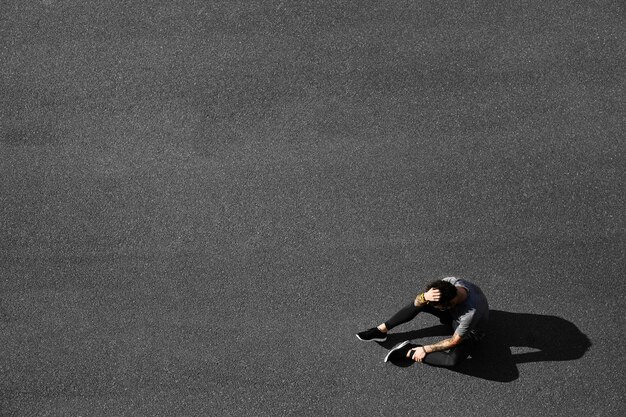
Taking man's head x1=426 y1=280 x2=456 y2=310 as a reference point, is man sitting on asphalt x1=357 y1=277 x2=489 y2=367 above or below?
below

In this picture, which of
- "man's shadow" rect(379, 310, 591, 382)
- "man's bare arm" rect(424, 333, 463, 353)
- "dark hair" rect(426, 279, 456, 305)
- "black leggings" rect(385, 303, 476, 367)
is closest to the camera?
"dark hair" rect(426, 279, 456, 305)

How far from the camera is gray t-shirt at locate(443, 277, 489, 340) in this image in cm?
601

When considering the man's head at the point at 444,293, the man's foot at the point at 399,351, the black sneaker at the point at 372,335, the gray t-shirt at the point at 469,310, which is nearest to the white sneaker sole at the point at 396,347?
the man's foot at the point at 399,351

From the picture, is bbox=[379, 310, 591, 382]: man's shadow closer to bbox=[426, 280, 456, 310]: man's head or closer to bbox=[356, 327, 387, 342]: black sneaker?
bbox=[356, 327, 387, 342]: black sneaker

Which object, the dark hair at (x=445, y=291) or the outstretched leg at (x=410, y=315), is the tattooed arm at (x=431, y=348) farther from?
the dark hair at (x=445, y=291)

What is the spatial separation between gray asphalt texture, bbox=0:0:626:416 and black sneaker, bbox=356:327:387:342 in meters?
0.11

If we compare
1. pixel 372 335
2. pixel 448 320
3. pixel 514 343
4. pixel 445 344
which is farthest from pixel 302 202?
pixel 514 343

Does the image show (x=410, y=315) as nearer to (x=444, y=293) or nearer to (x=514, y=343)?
(x=444, y=293)

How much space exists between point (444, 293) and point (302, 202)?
1846 mm

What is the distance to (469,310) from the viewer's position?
6016 millimetres

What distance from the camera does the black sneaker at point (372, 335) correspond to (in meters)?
6.46

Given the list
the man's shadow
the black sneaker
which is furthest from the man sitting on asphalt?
the man's shadow

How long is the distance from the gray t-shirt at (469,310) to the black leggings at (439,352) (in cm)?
20

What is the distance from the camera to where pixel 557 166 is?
22.1 feet
